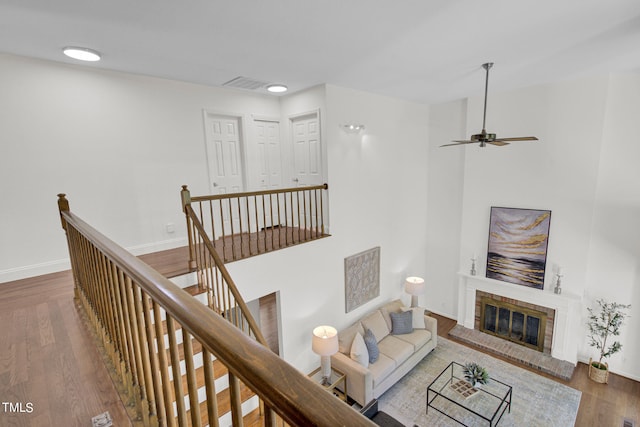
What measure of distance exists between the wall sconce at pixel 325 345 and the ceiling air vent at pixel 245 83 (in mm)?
3683

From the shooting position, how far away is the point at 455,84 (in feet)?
15.5

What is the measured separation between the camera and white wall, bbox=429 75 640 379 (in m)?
4.64

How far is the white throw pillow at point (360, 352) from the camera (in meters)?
4.65

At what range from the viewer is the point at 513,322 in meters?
5.91

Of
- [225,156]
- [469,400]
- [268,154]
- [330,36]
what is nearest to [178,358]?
[330,36]

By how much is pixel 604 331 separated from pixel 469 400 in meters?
2.48

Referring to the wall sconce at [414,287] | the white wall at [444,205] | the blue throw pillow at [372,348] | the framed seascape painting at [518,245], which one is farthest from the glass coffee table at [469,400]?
the white wall at [444,205]

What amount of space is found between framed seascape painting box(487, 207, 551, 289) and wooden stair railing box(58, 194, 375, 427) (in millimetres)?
6023

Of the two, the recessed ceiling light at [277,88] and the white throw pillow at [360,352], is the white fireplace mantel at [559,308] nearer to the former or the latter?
the white throw pillow at [360,352]

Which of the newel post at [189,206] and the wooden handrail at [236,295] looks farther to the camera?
the newel post at [189,206]

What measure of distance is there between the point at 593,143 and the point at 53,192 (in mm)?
7499

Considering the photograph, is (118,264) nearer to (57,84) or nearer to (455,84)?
(57,84)

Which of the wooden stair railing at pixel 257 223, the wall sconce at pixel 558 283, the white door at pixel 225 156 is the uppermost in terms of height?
the white door at pixel 225 156

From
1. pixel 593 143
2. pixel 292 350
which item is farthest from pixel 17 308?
pixel 593 143
